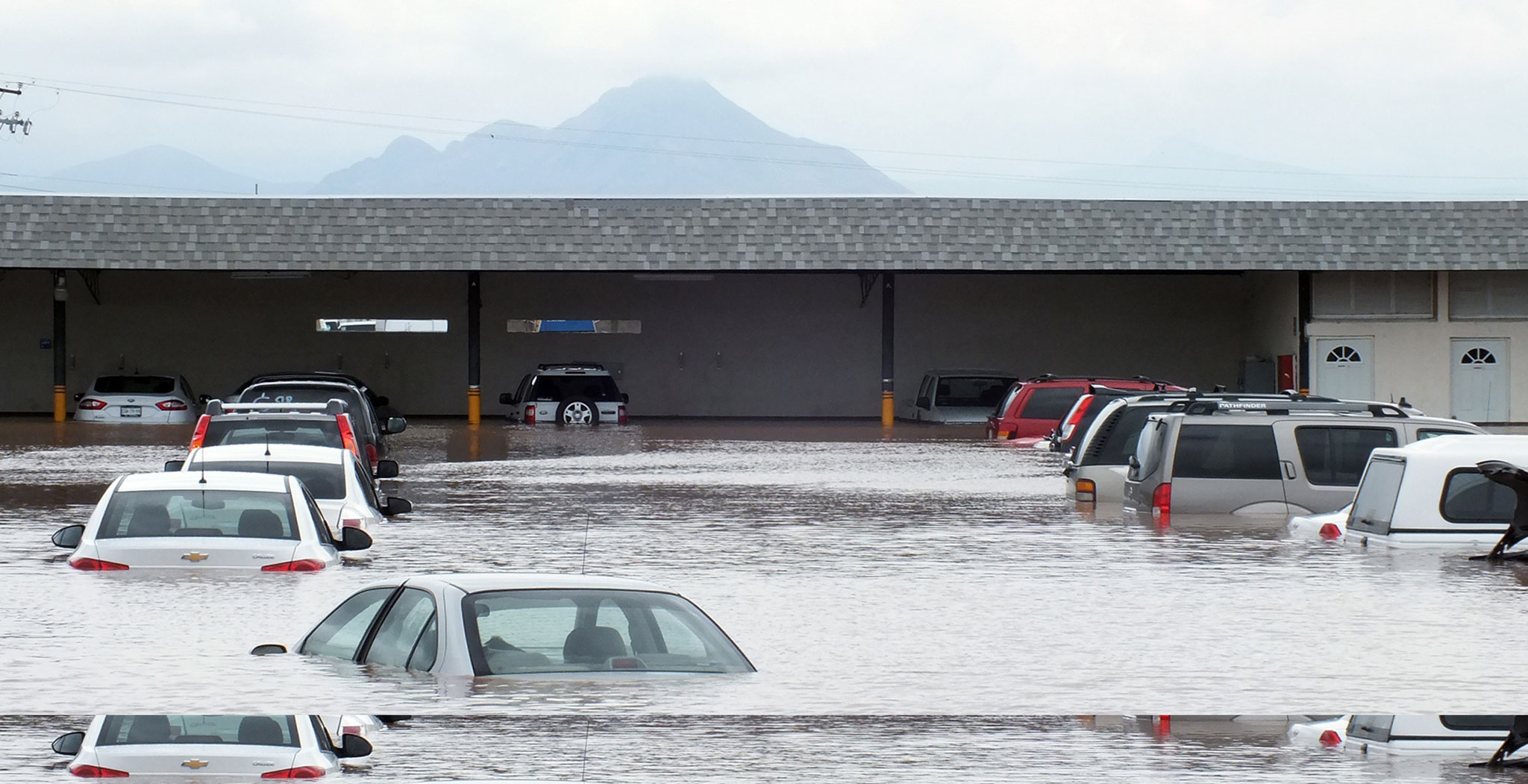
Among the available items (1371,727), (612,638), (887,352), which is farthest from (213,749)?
(887,352)

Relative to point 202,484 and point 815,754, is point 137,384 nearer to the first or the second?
point 202,484

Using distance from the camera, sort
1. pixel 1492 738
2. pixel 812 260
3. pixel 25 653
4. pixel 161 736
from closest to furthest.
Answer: pixel 161 736 → pixel 1492 738 → pixel 25 653 → pixel 812 260

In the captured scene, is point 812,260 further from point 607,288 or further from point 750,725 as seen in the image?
point 750,725

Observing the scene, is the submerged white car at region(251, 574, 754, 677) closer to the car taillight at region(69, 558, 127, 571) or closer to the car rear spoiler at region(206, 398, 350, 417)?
the car taillight at region(69, 558, 127, 571)

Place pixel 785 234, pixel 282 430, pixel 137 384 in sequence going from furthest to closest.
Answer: pixel 785 234
pixel 137 384
pixel 282 430

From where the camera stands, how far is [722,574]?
1539 centimetres

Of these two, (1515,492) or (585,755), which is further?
(1515,492)

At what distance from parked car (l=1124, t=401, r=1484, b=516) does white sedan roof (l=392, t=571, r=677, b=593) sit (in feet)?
31.8

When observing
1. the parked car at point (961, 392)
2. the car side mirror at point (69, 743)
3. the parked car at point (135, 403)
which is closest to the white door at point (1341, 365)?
the parked car at point (961, 392)

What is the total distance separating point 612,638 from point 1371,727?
3271mm

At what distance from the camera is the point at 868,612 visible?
13047 millimetres

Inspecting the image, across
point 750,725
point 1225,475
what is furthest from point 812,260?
point 750,725

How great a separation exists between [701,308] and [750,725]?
136ft

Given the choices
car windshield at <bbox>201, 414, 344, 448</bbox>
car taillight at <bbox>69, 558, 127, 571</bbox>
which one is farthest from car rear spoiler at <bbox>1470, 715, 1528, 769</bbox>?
car windshield at <bbox>201, 414, 344, 448</bbox>
